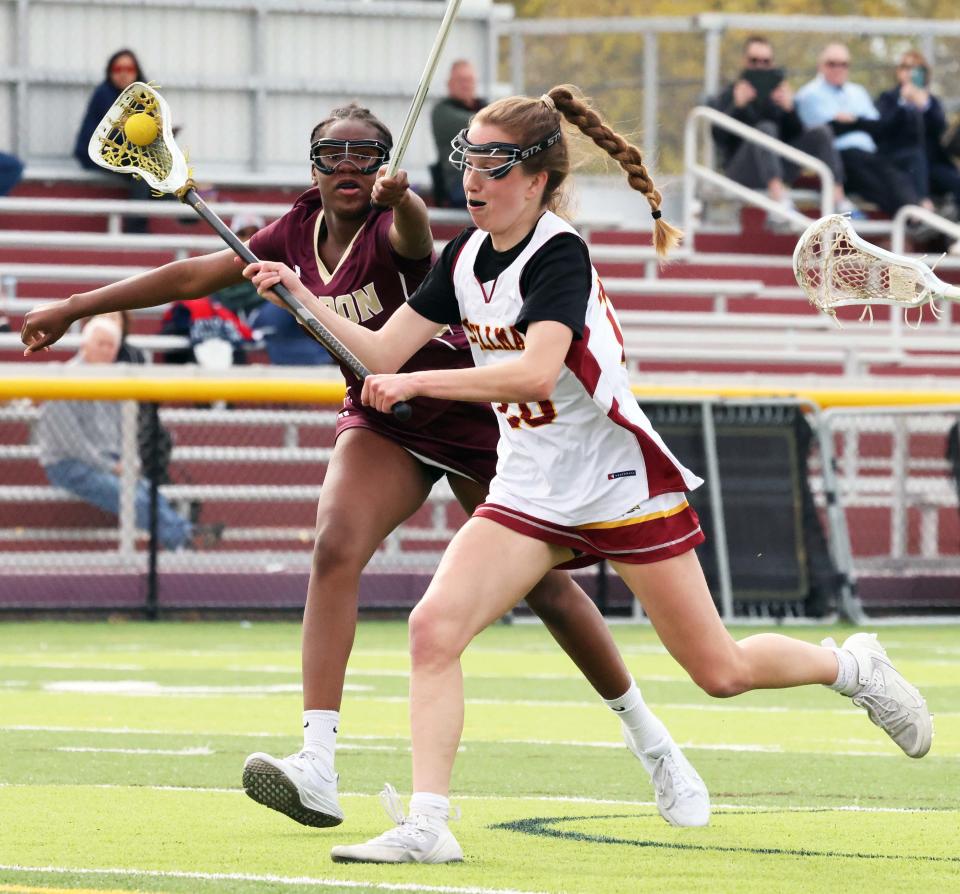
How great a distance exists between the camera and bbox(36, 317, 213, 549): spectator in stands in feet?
46.5

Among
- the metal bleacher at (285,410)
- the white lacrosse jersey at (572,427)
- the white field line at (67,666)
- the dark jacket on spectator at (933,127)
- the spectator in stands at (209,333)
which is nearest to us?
the white lacrosse jersey at (572,427)

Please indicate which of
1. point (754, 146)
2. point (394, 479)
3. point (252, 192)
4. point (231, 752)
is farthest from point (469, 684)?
point (754, 146)

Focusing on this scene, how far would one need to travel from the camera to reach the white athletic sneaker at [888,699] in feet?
20.4

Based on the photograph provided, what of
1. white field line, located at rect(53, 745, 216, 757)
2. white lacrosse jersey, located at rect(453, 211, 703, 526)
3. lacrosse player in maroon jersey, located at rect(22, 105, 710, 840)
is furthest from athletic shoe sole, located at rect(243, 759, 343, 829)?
white field line, located at rect(53, 745, 216, 757)

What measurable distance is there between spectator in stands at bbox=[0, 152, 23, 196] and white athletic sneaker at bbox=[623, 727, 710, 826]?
1259 centimetres

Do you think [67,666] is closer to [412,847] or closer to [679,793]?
[679,793]

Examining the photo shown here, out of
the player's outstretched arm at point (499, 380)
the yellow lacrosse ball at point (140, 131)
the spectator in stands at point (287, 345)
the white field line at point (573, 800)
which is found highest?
the yellow lacrosse ball at point (140, 131)

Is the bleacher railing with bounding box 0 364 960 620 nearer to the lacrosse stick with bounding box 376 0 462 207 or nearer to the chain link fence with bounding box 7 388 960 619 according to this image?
the chain link fence with bounding box 7 388 960 619

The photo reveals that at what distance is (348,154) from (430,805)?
6.65 ft

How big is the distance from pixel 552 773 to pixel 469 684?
10.4 feet

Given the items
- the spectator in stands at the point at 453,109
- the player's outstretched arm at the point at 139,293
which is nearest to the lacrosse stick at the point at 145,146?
the player's outstretched arm at the point at 139,293

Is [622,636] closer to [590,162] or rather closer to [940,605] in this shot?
[940,605]

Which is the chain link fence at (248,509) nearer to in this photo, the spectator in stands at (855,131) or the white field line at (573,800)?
the spectator in stands at (855,131)

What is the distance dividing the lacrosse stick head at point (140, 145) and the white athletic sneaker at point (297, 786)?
172 centimetres
